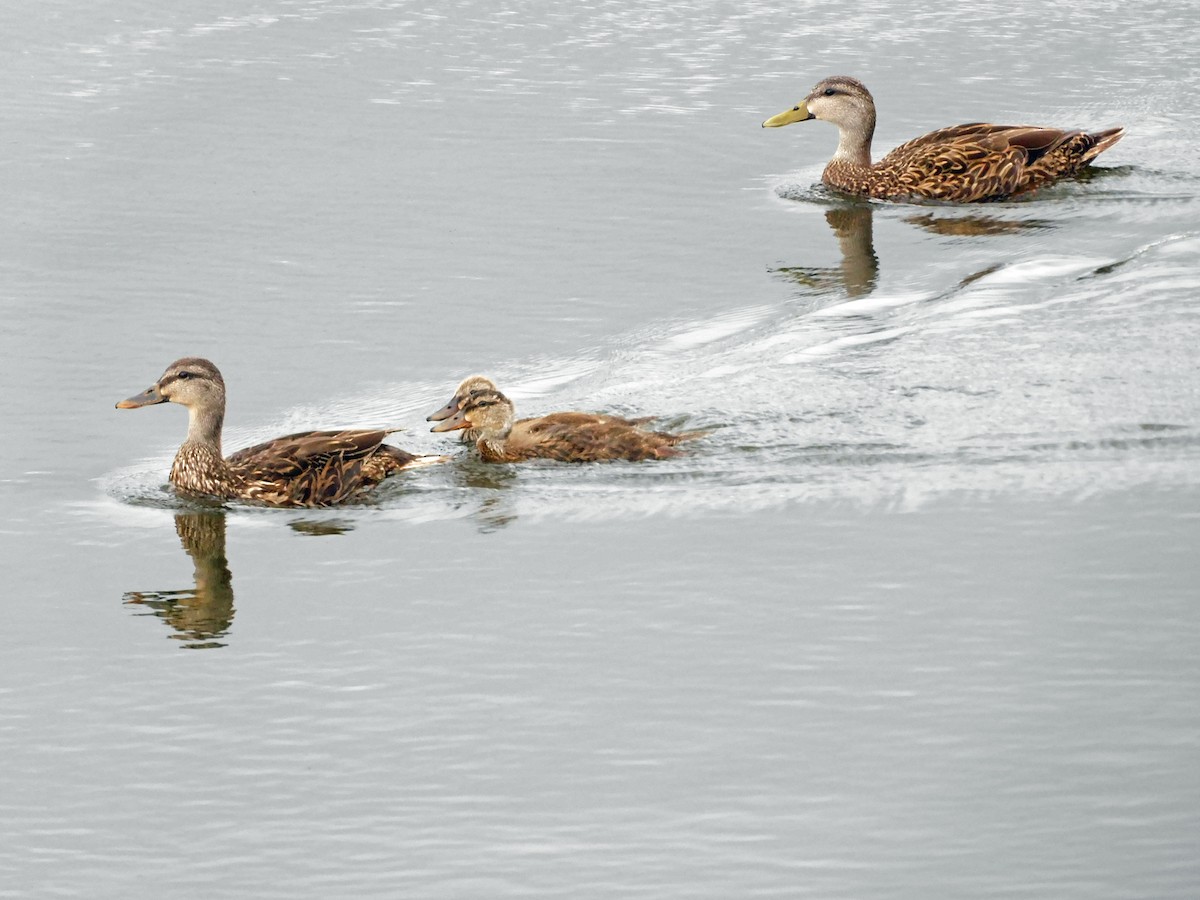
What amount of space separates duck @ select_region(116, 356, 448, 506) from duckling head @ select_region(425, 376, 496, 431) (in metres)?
0.31

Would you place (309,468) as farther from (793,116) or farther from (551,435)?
(793,116)

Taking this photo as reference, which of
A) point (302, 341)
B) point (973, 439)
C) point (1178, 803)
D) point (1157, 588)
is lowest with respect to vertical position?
point (1178, 803)

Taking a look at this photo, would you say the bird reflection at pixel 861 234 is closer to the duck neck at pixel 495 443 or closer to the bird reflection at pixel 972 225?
the bird reflection at pixel 972 225

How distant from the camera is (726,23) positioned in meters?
22.2

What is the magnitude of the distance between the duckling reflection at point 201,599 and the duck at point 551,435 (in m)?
1.68

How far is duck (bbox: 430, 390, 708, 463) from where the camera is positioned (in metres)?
11.4

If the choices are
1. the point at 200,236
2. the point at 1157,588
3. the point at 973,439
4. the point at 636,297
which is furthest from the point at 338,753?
the point at 200,236

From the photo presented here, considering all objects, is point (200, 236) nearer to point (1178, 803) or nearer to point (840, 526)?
point (840, 526)

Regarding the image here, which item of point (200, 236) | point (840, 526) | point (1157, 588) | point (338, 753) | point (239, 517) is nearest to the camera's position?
point (338, 753)

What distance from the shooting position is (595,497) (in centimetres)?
1098

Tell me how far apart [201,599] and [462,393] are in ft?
8.29

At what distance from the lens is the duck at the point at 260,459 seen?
1098cm

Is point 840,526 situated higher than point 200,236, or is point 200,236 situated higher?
point 200,236

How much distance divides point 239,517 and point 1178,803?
550cm
